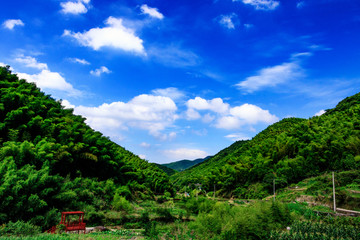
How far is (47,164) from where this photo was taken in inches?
498

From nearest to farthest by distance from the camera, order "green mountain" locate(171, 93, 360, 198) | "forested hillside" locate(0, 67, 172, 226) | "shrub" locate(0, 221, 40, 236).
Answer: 1. "shrub" locate(0, 221, 40, 236)
2. "forested hillside" locate(0, 67, 172, 226)
3. "green mountain" locate(171, 93, 360, 198)

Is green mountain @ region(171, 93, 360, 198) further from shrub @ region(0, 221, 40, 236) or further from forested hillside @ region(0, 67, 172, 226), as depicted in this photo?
shrub @ region(0, 221, 40, 236)

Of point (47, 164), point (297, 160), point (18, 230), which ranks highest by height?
point (47, 164)

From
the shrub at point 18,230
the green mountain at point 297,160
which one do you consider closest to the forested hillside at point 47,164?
the shrub at point 18,230

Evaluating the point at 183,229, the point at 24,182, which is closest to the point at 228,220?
the point at 183,229

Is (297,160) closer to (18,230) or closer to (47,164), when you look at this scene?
(47,164)

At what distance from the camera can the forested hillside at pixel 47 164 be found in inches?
395

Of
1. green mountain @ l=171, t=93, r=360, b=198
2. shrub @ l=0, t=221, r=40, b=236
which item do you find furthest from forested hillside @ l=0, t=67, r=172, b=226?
green mountain @ l=171, t=93, r=360, b=198

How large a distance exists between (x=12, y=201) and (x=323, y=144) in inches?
904

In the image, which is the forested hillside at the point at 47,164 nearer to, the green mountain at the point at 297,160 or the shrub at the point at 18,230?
the shrub at the point at 18,230

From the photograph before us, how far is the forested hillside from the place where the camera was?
10031 mm

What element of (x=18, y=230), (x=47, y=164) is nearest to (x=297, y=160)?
(x=47, y=164)

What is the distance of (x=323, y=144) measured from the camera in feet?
72.7

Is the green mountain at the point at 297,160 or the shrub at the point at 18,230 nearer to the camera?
the shrub at the point at 18,230
